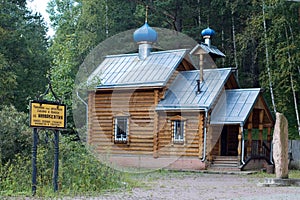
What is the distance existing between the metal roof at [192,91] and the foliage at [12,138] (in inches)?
390

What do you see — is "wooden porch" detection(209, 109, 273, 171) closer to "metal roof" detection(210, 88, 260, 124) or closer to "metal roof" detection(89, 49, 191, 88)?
"metal roof" detection(210, 88, 260, 124)

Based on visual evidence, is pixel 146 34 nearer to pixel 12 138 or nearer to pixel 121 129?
pixel 121 129

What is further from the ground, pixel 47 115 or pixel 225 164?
pixel 47 115

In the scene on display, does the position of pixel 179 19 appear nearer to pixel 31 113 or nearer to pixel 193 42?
pixel 193 42

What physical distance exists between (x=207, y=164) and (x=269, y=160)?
3.61 meters

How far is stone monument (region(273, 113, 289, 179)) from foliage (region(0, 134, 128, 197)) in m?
5.02

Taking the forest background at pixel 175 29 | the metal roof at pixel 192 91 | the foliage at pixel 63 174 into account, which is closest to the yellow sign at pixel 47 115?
the foliage at pixel 63 174

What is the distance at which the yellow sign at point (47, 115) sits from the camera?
12.3 metres

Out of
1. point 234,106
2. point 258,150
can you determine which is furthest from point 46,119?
point 258,150

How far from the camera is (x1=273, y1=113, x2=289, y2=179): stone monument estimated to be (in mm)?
16516

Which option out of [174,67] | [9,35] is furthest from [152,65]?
[9,35]

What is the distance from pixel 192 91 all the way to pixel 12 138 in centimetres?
1156

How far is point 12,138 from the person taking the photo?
48.5 feet

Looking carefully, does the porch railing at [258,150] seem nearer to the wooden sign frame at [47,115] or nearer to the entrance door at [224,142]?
the entrance door at [224,142]
